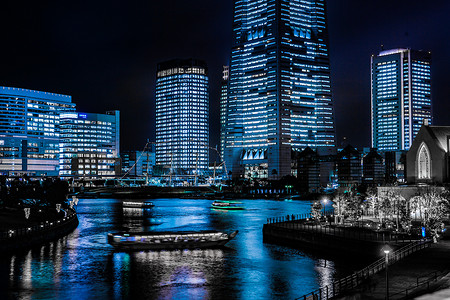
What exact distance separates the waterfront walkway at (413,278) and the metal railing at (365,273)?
83 cm

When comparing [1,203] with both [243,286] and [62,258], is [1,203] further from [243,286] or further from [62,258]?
[243,286]

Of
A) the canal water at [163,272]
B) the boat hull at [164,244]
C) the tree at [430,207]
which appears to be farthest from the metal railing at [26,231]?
the tree at [430,207]

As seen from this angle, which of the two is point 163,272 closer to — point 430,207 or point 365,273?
point 365,273

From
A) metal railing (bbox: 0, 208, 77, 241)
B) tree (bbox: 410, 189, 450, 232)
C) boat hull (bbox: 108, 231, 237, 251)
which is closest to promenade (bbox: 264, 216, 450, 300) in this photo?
tree (bbox: 410, 189, 450, 232)

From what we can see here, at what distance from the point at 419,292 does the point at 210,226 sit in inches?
2673

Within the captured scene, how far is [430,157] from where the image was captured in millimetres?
86438

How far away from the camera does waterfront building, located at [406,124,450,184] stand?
3322 inches

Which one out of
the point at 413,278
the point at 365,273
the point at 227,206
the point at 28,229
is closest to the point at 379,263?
the point at 365,273

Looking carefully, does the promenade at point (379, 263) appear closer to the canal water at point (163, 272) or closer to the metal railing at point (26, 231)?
the canal water at point (163, 272)

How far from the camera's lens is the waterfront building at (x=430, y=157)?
8438 centimetres

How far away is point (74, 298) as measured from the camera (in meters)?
40.6

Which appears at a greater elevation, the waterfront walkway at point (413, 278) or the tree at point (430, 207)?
the tree at point (430, 207)

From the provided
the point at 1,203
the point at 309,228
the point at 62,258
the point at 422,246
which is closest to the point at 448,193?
the point at 309,228

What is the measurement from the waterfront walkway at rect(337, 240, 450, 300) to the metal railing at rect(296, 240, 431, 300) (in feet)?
2.74
